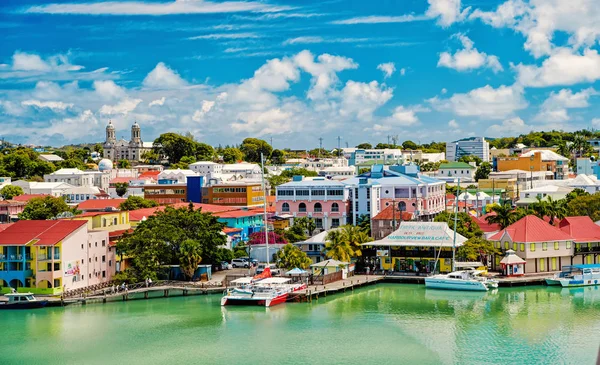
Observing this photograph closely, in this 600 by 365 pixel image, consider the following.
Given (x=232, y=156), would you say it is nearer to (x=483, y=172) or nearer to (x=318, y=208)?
(x=483, y=172)

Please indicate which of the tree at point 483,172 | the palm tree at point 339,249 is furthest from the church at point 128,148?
the palm tree at point 339,249

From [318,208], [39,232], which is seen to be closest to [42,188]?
[318,208]

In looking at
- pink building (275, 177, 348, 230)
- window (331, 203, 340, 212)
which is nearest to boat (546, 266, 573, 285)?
pink building (275, 177, 348, 230)

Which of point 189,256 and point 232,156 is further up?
point 232,156

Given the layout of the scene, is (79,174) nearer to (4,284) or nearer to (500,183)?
(500,183)

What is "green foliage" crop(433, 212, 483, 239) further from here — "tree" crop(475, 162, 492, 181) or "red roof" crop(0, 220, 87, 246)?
"tree" crop(475, 162, 492, 181)
